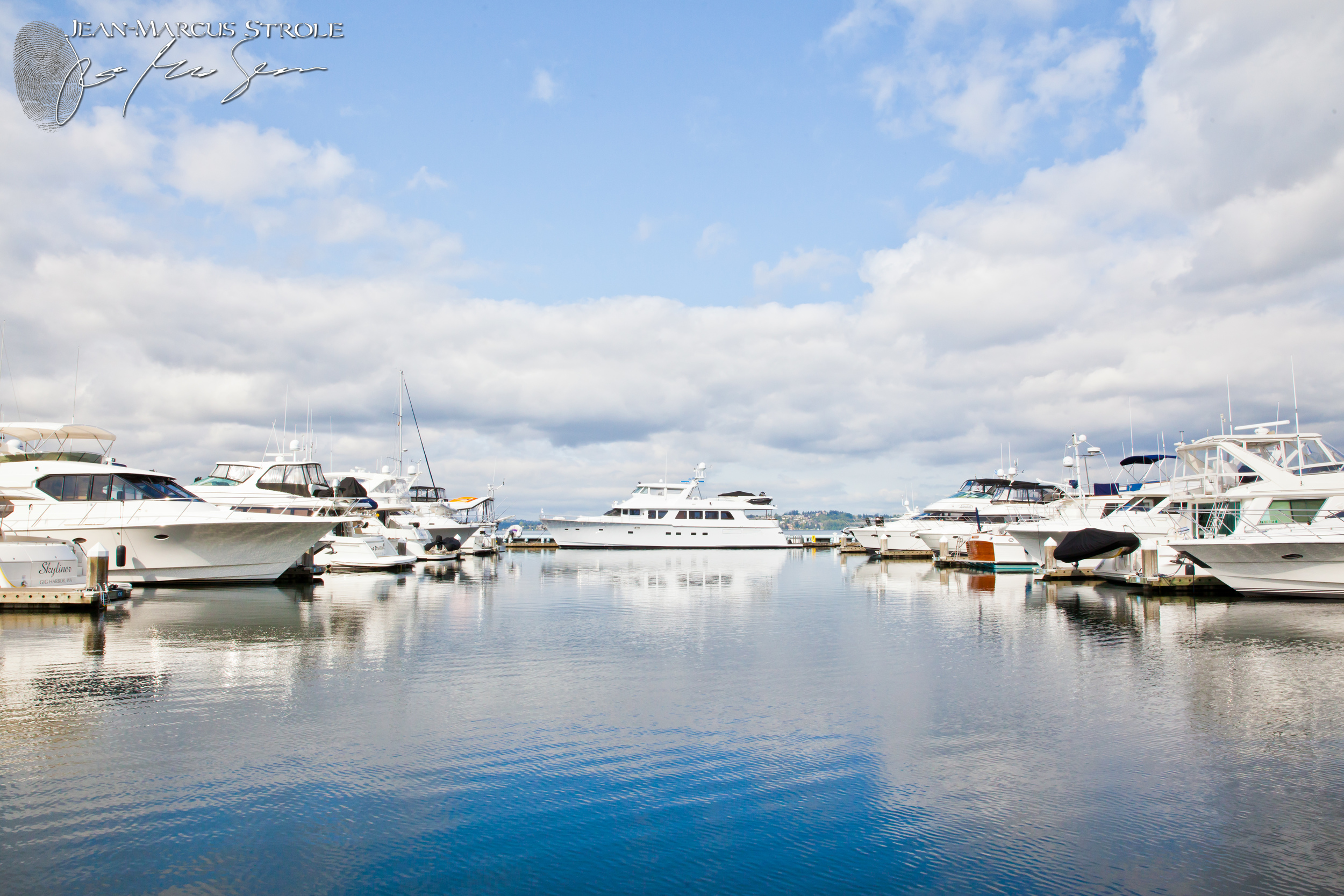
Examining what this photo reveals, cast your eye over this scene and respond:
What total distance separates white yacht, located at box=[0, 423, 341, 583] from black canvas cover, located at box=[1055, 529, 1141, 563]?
31746mm

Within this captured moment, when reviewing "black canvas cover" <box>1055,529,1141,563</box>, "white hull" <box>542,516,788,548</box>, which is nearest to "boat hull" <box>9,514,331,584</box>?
"black canvas cover" <box>1055,529,1141,563</box>

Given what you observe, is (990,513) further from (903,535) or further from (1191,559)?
(1191,559)

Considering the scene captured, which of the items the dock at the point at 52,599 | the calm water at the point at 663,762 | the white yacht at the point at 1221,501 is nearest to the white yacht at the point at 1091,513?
the white yacht at the point at 1221,501

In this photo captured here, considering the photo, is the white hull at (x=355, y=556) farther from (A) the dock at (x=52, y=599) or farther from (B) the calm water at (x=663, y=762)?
(B) the calm water at (x=663, y=762)

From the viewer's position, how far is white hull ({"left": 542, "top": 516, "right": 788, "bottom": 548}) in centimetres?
7325

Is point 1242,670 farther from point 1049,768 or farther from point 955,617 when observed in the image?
point 955,617

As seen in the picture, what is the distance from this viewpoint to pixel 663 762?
9.90 meters

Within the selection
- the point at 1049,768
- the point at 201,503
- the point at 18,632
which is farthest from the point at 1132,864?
the point at 201,503

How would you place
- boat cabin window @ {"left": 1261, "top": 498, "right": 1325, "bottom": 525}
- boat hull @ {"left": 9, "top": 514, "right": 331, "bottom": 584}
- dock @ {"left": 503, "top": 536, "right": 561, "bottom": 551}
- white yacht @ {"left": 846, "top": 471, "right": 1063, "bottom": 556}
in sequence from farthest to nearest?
1. dock @ {"left": 503, "top": 536, "right": 561, "bottom": 551}
2. white yacht @ {"left": 846, "top": 471, "right": 1063, "bottom": 556}
3. boat hull @ {"left": 9, "top": 514, "right": 331, "bottom": 584}
4. boat cabin window @ {"left": 1261, "top": 498, "right": 1325, "bottom": 525}

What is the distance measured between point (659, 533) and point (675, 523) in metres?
1.71

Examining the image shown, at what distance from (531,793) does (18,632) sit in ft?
55.2

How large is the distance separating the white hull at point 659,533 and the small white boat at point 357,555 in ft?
98.2

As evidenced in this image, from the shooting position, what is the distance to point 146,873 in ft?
22.3

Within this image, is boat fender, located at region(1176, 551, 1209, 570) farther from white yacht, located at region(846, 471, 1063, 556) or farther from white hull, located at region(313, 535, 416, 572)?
white hull, located at region(313, 535, 416, 572)
